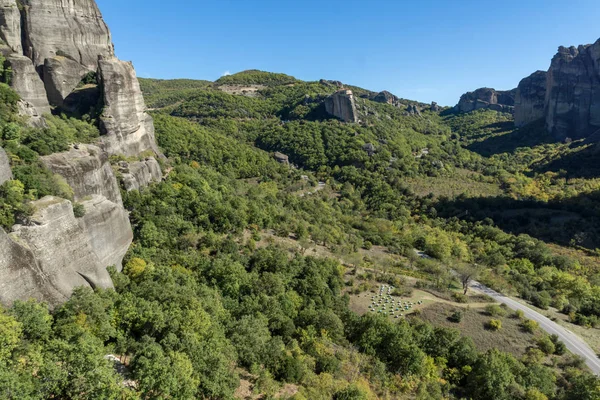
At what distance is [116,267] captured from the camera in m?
25.1

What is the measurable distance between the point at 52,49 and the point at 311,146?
6636 centimetres

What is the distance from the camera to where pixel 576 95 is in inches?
4611

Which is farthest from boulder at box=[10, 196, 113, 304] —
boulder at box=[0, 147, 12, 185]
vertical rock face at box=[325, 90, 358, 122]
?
vertical rock face at box=[325, 90, 358, 122]

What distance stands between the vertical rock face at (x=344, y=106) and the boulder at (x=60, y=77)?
8104 centimetres

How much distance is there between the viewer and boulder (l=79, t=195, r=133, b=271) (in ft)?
74.8

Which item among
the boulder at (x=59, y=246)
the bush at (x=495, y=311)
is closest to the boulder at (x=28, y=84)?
the boulder at (x=59, y=246)

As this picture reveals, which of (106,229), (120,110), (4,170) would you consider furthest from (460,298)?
(120,110)

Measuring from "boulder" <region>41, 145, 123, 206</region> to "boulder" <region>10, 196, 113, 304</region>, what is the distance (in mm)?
4614

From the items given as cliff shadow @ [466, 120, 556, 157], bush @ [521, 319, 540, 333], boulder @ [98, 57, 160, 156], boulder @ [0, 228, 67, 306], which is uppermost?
cliff shadow @ [466, 120, 556, 157]

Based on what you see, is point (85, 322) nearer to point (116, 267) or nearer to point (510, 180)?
point (116, 267)

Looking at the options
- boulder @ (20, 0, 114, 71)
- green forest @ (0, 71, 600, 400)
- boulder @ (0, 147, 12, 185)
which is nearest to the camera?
green forest @ (0, 71, 600, 400)

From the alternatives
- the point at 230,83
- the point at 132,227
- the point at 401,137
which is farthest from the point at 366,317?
the point at 230,83

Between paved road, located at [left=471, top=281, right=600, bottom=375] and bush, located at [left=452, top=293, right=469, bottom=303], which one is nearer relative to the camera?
paved road, located at [left=471, top=281, right=600, bottom=375]

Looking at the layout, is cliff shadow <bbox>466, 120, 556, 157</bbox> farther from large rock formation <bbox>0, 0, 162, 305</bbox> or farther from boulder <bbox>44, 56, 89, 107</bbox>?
boulder <bbox>44, 56, 89, 107</bbox>
